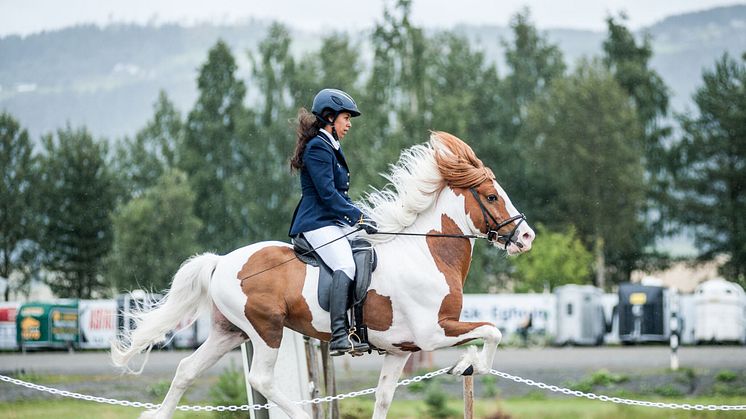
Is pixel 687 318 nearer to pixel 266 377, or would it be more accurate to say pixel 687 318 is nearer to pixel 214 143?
pixel 266 377

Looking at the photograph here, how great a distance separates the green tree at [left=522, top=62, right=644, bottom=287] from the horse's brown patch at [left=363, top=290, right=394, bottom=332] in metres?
45.5

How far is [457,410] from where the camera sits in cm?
1328

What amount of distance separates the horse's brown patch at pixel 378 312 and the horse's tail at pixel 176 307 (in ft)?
4.43

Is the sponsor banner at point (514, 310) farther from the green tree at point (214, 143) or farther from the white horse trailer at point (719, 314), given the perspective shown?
the green tree at point (214, 143)

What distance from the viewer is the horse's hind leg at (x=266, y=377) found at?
791 centimetres

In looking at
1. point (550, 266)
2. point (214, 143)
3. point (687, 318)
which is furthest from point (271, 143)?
point (687, 318)

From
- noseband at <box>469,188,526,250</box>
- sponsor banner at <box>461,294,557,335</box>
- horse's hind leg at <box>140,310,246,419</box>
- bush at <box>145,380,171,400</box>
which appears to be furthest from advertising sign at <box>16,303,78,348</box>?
noseband at <box>469,188,526,250</box>

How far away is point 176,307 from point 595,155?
46116 millimetres

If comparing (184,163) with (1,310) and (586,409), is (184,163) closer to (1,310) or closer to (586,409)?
(1,310)

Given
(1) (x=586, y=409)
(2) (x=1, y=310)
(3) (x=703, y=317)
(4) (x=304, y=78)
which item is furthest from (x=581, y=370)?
(4) (x=304, y=78)

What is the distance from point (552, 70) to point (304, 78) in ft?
62.3

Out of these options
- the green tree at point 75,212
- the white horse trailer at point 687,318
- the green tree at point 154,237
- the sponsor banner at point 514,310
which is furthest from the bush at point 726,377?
the green tree at point 75,212

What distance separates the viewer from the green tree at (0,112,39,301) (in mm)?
52625

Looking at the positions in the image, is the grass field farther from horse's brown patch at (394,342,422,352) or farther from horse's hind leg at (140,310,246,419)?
horse's brown patch at (394,342,422,352)
